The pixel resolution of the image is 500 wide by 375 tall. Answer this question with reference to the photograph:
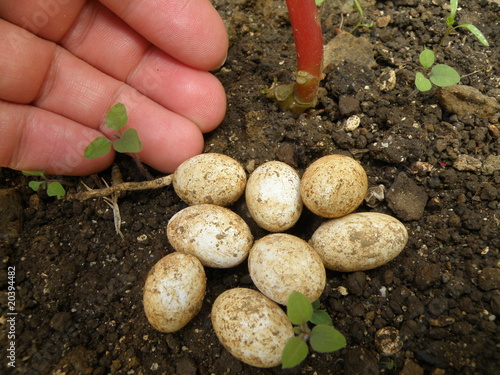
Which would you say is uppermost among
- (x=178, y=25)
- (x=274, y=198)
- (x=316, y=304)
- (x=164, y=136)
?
(x=178, y=25)

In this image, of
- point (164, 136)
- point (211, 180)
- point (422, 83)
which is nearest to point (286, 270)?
point (211, 180)

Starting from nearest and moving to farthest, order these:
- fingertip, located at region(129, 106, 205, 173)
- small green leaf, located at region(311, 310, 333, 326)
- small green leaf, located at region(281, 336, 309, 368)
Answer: small green leaf, located at region(281, 336, 309, 368)
small green leaf, located at region(311, 310, 333, 326)
fingertip, located at region(129, 106, 205, 173)

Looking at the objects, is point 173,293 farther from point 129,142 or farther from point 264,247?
point 129,142

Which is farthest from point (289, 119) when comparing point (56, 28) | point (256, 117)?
point (56, 28)

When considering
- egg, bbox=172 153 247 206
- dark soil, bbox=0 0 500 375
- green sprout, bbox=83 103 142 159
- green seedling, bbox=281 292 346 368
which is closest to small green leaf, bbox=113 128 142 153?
green sprout, bbox=83 103 142 159

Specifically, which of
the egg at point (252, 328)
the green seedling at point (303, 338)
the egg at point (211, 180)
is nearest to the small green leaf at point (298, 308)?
the green seedling at point (303, 338)

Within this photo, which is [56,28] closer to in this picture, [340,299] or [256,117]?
[256,117]

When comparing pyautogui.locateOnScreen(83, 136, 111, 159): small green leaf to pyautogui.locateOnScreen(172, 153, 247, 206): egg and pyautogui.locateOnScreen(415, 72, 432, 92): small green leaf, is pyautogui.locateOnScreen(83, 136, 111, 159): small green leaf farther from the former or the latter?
pyautogui.locateOnScreen(415, 72, 432, 92): small green leaf
